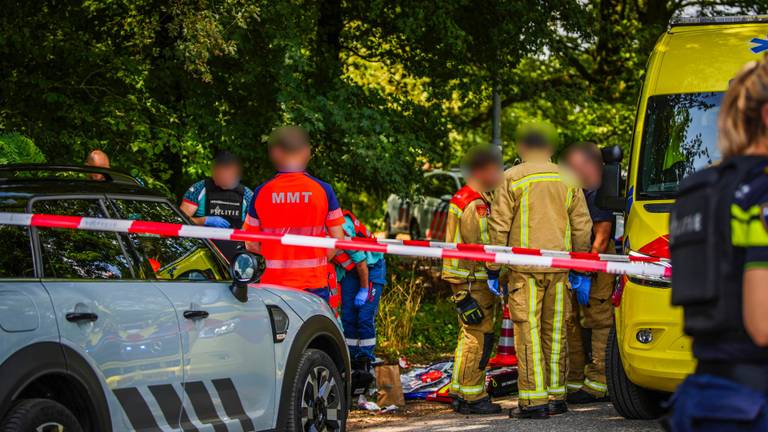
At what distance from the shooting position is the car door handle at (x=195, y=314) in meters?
5.53

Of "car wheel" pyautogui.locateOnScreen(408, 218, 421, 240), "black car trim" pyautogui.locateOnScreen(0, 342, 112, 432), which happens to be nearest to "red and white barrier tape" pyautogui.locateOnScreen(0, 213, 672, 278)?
"black car trim" pyautogui.locateOnScreen(0, 342, 112, 432)

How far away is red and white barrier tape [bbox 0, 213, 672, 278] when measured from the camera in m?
5.14

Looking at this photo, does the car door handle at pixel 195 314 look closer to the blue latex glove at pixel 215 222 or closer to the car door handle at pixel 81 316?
the car door handle at pixel 81 316

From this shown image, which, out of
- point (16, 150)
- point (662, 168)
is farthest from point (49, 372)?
point (662, 168)

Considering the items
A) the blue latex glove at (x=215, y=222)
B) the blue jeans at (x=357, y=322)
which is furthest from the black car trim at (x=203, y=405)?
the blue latex glove at (x=215, y=222)

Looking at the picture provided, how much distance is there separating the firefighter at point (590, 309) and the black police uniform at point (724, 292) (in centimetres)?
593

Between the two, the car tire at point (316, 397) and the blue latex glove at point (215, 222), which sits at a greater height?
the blue latex glove at point (215, 222)

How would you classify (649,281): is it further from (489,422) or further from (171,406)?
(171,406)

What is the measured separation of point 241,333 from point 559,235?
3083mm

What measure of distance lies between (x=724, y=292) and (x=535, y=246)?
203 inches

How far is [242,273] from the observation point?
598 centimetres

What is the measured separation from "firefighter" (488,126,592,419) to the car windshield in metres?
0.69

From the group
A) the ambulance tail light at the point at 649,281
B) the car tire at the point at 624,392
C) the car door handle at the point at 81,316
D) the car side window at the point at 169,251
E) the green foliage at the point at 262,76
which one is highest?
the green foliage at the point at 262,76

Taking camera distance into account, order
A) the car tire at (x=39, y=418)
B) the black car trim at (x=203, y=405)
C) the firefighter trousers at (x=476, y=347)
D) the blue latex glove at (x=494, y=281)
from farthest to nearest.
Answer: the firefighter trousers at (x=476, y=347) < the blue latex glove at (x=494, y=281) < the black car trim at (x=203, y=405) < the car tire at (x=39, y=418)
